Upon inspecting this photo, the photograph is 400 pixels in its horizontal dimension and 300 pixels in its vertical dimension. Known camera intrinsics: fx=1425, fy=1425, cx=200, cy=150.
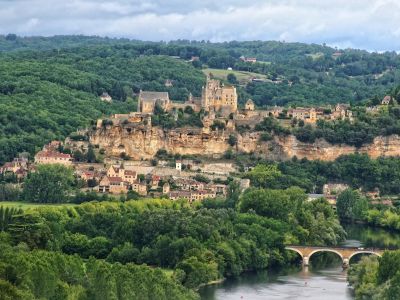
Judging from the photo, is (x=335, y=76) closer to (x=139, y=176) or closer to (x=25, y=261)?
(x=139, y=176)

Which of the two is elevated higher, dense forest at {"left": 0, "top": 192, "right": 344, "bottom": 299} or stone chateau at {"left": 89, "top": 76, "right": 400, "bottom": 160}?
stone chateau at {"left": 89, "top": 76, "right": 400, "bottom": 160}

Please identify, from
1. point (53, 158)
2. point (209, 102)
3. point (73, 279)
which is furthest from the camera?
point (209, 102)

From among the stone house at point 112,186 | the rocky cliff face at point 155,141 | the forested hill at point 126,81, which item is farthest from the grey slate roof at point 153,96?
the stone house at point 112,186

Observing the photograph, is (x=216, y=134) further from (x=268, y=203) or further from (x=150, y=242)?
(x=150, y=242)

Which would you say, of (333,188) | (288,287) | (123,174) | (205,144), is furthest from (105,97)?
(288,287)

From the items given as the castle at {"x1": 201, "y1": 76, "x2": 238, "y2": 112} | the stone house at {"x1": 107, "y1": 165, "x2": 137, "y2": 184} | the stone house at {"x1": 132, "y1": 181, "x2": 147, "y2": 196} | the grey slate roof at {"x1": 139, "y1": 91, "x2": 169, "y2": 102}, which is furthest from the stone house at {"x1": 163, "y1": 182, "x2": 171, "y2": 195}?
the grey slate roof at {"x1": 139, "y1": 91, "x2": 169, "y2": 102}

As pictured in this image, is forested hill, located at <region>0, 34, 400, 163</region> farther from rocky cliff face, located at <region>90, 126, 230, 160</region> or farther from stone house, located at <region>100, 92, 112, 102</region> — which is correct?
rocky cliff face, located at <region>90, 126, 230, 160</region>

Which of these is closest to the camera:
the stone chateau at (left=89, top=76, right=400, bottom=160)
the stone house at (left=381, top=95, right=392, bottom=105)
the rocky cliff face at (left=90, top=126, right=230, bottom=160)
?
the rocky cliff face at (left=90, top=126, right=230, bottom=160)
